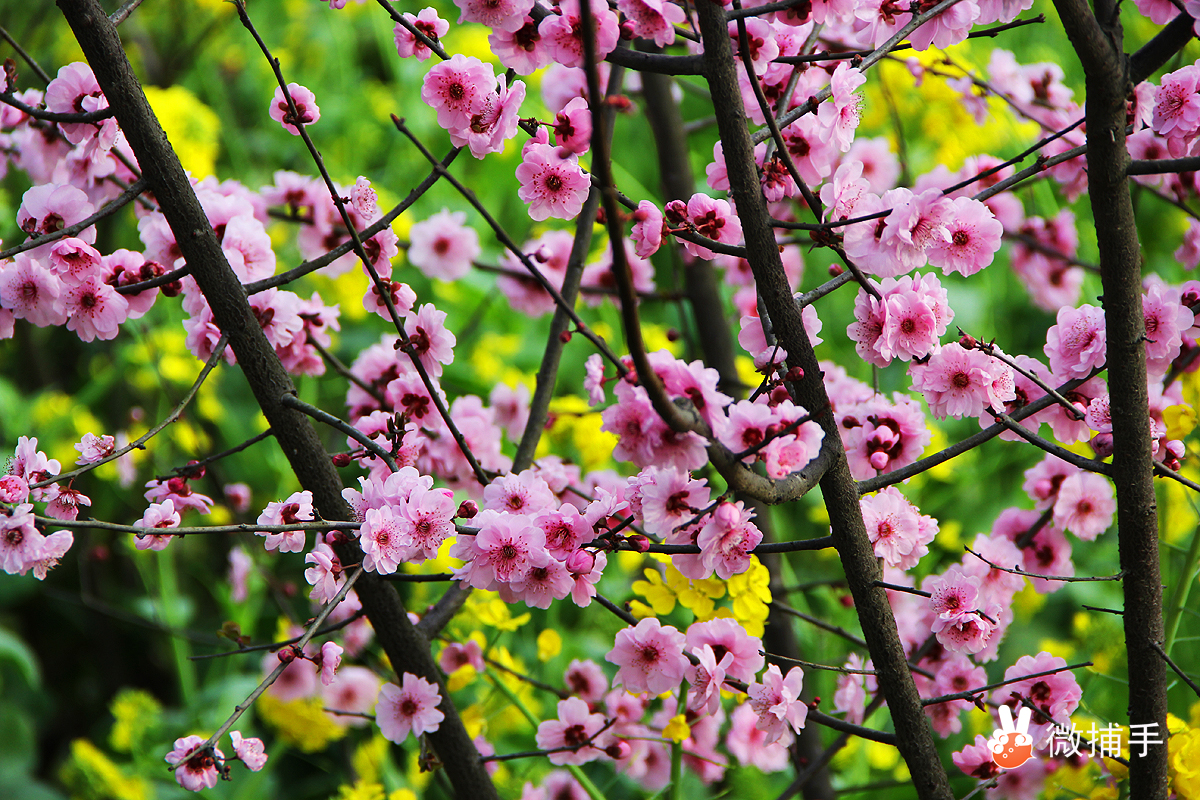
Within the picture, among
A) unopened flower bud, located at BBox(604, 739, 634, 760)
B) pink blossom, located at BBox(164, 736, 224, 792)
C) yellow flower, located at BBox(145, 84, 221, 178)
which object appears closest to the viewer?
pink blossom, located at BBox(164, 736, 224, 792)

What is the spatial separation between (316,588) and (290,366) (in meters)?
0.48

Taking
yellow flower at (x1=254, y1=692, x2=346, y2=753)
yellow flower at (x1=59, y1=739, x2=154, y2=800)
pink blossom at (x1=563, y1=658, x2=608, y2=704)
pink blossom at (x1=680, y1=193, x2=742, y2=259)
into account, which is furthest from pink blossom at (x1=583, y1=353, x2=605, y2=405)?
yellow flower at (x1=59, y1=739, x2=154, y2=800)

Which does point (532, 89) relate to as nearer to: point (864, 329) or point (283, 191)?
point (283, 191)

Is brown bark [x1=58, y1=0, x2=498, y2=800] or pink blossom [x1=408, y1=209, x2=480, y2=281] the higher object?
pink blossom [x1=408, y1=209, x2=480, y2=281]

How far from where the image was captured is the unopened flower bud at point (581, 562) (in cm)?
91

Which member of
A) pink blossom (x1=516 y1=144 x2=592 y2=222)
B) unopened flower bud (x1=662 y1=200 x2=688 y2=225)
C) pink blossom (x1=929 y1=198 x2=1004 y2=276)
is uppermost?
pink blossom (x1=516 y1=144 x2=592 y2=222)

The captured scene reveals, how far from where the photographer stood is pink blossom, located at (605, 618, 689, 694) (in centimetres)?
100

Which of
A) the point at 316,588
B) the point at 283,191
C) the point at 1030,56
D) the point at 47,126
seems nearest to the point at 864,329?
the point at 316,588

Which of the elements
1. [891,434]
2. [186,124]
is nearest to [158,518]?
[891,434]

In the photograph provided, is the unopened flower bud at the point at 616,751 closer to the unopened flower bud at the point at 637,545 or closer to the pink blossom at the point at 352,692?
the unopened flower bud at the point at 637,545

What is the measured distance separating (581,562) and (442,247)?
1.00 meters

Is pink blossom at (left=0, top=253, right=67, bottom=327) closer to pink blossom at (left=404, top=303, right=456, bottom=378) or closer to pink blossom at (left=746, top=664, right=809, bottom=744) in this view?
pink blossom at (left=404, top=303, right=456, bottom=378)

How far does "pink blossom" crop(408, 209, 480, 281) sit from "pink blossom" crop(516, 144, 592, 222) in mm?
749

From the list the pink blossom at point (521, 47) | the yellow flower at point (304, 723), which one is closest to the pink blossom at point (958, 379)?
the pink blossom at point (521, 47)
